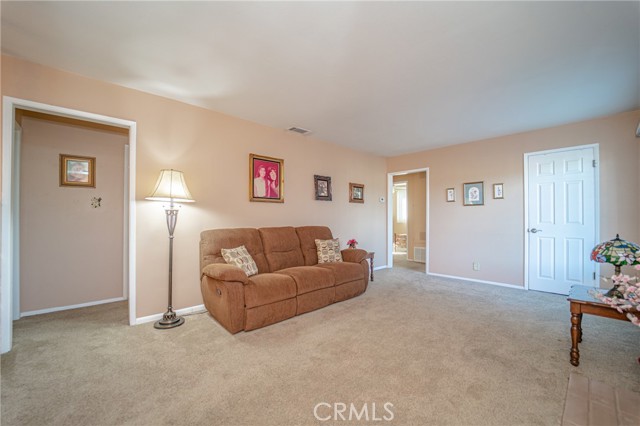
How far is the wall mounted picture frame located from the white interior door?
389 cm

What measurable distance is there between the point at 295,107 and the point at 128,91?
1783 mm

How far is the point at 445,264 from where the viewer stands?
496cm

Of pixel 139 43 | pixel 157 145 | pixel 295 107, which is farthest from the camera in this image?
pixel 295 107

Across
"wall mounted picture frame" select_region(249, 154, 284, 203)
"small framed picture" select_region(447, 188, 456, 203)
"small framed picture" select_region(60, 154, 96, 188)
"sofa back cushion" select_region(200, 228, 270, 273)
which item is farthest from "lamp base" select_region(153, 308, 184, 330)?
"small framed picture" select_region(447, 188, 456, 203)

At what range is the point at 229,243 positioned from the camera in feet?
10.4

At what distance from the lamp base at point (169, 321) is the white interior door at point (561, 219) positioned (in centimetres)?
493

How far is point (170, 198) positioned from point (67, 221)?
1.68 metres

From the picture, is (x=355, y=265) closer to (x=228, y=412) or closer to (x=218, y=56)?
(x=228, y=412)

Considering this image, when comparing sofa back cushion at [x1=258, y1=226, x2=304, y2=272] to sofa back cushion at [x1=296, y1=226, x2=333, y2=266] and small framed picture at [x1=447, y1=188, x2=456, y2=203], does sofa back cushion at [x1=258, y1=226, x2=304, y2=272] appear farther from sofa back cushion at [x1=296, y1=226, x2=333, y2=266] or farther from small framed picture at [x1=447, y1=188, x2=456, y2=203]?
small framed picture at [x1=447, y1=188, x2=456, y2=203]

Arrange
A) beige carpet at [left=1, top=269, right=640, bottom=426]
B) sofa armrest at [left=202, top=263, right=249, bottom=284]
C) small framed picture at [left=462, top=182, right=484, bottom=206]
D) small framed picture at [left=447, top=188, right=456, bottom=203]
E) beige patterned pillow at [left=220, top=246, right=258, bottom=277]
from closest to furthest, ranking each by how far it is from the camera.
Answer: beige carpet at [left=1, top=269, right=640, bottom=426] → sofa armrest at [left=202, top=263, right=249, bottom=284] → beige patterned pillow at [left=220, top=246, right=258, bottom=277] → small framed picture at [left=462, top=182, right=484, bottom=206] → small framed picture at [left=447, top=188, right=456, bottom=203]

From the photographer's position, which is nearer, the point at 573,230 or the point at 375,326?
the point at 375,326

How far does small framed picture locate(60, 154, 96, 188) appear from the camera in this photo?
318 centimetres

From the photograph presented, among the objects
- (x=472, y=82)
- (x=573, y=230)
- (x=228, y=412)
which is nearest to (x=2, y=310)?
(x=228, y=412)

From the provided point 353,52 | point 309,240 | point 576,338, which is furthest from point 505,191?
point 353,52
